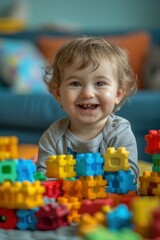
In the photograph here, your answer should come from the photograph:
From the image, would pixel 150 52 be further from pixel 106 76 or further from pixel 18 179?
pixel 18 179

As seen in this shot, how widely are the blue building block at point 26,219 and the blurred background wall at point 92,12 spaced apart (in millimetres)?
3005

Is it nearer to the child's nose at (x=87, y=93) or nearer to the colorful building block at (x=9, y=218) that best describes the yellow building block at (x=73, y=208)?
the colorful building block at (x=9, y=218)

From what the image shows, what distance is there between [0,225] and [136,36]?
2277mm

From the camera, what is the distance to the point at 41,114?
97.0 inches

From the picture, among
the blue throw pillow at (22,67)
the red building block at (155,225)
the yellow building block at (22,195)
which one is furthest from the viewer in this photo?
the blue throw pillow at (22,67)

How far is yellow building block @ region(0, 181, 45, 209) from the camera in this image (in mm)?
1003

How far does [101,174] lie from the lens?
1156mm

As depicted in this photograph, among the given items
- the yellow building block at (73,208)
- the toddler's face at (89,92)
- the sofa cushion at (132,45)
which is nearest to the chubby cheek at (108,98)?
the toddler's face at (89,92)

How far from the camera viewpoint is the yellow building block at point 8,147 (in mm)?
1031

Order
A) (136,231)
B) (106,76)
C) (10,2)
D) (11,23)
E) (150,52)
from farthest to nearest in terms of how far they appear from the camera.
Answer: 1. (10,2)
2. (11,23)
3. (150,52)
4. (106,76)
5. (136,231)

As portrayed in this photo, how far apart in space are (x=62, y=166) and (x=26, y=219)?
0.16 m

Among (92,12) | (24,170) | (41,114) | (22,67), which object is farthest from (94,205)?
(92,12)

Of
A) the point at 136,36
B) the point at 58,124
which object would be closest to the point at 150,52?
the point at 136,36

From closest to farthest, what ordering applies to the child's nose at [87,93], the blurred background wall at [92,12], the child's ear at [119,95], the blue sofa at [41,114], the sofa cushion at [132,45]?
the child's nose at [87,93] → the child's ear at [119,95] → the blue sofa at [41,114] → the sofa cushion at [132,45] → the blurred background wall at [92,12]
